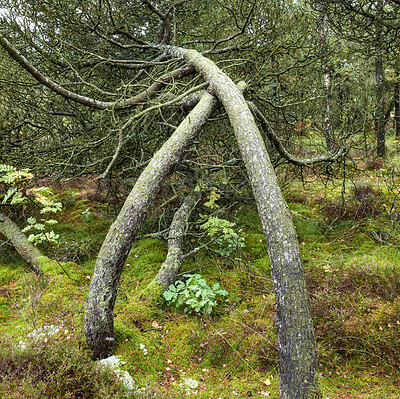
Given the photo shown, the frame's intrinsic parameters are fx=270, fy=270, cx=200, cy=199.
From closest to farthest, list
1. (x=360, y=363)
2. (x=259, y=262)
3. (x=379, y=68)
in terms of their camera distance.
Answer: (x=360, y=363) → (x=259, y=262) → (x=379, y=68)

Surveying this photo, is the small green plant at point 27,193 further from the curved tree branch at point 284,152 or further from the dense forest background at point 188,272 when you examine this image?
the curved tree branch at point 284,152

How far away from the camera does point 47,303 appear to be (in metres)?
3.83

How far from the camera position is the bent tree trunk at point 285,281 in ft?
7.04

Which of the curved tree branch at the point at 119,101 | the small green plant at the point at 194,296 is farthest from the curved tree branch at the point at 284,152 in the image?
the small green plant at the point at 194,296

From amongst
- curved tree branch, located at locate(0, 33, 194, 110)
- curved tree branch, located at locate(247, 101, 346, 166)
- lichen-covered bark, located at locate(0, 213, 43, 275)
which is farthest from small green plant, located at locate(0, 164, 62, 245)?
curved tree branch, located at locate(247, 101, 346, 166)

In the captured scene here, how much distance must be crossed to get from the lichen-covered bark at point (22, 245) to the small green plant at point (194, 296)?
250 centimetres

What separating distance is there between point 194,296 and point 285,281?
2.01m

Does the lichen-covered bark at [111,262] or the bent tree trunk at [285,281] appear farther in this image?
the lichen-covered bark at [111,262]

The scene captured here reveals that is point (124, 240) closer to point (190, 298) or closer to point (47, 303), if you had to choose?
point (190, 298)

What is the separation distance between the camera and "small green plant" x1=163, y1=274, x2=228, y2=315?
12.6 feet

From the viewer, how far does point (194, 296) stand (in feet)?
13.2

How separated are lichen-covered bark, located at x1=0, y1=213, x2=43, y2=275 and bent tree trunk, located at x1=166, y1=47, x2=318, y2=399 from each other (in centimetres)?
422

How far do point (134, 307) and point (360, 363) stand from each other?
9.43ft

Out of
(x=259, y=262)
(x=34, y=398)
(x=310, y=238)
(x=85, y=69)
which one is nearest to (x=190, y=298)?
(x=259, y=262)
